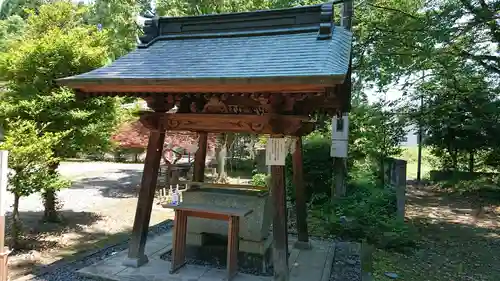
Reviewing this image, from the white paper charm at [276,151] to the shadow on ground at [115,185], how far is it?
8402 millimetres

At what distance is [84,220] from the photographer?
8.29 meters

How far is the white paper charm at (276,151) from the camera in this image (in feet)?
13.5

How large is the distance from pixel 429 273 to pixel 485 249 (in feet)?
7.44

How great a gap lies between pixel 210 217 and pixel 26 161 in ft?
10.4

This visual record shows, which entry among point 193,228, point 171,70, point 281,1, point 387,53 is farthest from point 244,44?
point 281,1

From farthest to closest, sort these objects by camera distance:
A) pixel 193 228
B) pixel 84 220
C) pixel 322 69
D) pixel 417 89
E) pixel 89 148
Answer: pixel 417 89 → pixel 84 220 → pixel 89 148 → pixel 193 228 → pixel 322 69

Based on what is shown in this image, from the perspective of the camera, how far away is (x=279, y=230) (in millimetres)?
4180

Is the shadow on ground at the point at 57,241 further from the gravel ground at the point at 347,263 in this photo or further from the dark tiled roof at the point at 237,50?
the gravel ground at the point at 347,263

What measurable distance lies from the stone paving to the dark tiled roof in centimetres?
238

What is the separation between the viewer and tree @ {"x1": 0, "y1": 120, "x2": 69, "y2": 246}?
17.5ft

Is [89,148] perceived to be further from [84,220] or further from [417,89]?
[417,89]

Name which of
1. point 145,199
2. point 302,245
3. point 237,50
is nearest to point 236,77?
point 237,50

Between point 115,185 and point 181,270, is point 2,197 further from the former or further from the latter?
point 115,185

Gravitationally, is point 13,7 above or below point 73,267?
above
